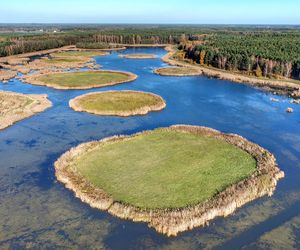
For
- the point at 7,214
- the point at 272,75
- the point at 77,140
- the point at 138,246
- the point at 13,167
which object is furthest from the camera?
the point at 272,75

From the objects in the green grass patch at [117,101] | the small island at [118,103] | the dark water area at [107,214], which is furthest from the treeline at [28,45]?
the small island at [118,103]

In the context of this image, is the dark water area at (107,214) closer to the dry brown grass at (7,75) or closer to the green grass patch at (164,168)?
the green grass patch at (164,168)

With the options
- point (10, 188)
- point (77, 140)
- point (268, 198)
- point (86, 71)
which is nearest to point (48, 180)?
point (10, 188)

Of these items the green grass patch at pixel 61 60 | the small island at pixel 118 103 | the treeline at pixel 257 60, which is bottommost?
the green grass patch at pixel 61 60

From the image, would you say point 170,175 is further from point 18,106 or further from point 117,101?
point 18,106

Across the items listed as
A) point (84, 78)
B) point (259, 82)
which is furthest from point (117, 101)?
point (259, 82)

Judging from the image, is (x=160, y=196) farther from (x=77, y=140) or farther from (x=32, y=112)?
(x=32, y=112)

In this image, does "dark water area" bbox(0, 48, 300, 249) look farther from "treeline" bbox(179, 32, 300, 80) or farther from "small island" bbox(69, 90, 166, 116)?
"treeline" bbox(179, 32, 300, 80)
